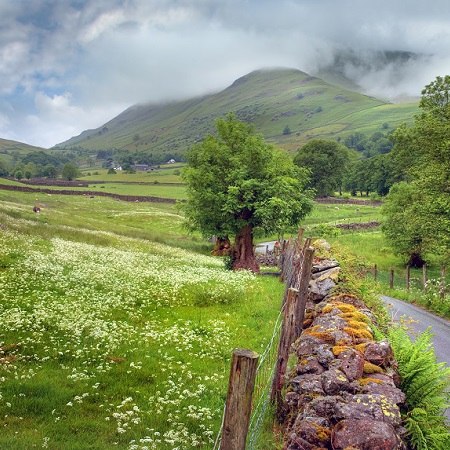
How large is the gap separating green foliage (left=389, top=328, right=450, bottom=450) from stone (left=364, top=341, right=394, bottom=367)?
0.60 metres

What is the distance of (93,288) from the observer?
73.8ft

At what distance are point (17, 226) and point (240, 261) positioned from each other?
70.7 ft

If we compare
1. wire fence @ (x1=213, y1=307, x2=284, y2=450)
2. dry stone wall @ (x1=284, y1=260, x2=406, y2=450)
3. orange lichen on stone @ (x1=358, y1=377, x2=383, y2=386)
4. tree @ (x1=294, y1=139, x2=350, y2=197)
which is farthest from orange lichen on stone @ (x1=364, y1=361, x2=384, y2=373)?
tree @ (x1=294, y1=139, x2=350, y2=197)

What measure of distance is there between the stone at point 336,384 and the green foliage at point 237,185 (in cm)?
3037

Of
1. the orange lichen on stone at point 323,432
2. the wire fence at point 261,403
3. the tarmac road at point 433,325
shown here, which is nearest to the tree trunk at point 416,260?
the tarmac road at point 433,325

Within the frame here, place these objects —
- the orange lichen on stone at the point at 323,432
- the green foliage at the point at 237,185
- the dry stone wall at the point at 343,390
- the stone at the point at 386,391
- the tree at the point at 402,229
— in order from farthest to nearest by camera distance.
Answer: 1. the tree at the point at 402,229
2. the green foliage at the point at 237,185
3. the stone at the point at 386,391
4. the orange lichen on stone at the point at 323,432
5. the dry stone wall at the point at 343,390

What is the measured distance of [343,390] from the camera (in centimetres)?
814

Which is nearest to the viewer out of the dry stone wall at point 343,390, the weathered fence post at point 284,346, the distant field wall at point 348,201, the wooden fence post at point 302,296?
the dry stone wall at point 343,390

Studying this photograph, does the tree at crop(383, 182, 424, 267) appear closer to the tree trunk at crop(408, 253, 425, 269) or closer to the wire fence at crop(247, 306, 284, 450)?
the tree trunk at crop(408, 253, 425, 269)

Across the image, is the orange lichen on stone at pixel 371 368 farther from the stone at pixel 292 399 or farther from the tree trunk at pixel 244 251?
the tree trunk at pixel 244 251

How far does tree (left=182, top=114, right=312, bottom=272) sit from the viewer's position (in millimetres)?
39875

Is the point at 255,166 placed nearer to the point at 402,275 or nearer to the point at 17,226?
the point at 17,226

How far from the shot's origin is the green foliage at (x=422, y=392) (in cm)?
763

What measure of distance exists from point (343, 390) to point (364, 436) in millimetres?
1547
